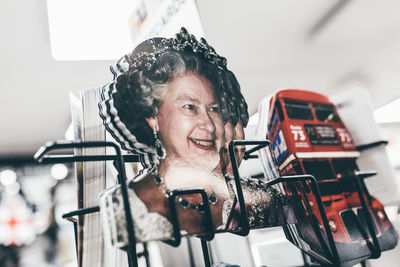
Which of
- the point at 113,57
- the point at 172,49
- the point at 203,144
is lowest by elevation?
the point at 203,144

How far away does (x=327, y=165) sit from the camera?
0.71m

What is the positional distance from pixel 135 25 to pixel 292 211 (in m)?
0.73

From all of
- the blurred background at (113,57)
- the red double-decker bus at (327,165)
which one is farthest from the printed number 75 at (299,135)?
the blurred background at (113,57)

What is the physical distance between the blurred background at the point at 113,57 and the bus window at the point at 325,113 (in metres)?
0.07

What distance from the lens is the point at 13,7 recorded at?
1951 mm

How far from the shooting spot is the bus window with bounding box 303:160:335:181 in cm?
67

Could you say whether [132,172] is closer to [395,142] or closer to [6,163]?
[6,163]

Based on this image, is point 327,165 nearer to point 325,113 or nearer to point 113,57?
point 325,113

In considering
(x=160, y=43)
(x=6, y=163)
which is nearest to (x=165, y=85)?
(x=160, y=43)

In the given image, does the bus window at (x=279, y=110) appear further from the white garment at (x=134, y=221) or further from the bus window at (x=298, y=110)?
the white garment at (x=134, y=221)

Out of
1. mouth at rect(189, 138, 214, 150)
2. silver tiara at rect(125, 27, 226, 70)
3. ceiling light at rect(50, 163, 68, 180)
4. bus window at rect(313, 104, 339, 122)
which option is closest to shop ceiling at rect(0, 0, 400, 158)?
ceiling light at rect(50, 163, 68, 180)

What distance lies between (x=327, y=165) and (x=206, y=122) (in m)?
0.31

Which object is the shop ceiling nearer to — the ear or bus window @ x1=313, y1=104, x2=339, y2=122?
bus window @ x1=313, y1=104, x2=339, y2=122

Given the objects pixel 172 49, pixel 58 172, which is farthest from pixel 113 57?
pixel 58 172
